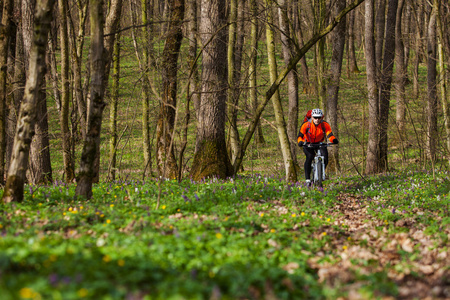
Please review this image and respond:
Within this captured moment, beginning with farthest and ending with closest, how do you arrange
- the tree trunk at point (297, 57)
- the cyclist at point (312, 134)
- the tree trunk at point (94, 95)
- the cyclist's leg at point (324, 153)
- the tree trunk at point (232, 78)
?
the tree trunk at point (232, 78) → the cyclist at point (312, 134) → the cyclist's leg at point (324, 153) → the tree trunk at point (297, 57) → the tree trunk at point (94, 95)

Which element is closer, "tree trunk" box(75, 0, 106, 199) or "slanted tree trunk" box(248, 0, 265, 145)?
"tree trunk" box(75, 0, 106, 199)

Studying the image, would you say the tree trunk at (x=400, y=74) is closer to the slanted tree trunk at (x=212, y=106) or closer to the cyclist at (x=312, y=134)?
the cyclist at (x=312, y=134)

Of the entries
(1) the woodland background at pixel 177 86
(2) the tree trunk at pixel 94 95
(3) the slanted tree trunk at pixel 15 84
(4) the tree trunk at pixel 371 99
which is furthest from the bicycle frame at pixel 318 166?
(3) the slanted tree trunk at pixel 15 84

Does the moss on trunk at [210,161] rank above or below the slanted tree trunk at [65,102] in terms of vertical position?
below

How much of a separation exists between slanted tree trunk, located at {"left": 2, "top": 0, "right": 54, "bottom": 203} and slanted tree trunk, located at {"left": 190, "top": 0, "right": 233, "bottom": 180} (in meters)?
4.86

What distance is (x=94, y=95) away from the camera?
6.97m

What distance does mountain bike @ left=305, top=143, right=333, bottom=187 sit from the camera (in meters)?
10.7

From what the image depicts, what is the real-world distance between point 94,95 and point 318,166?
234 inches

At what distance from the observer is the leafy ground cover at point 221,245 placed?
3477 millimetres

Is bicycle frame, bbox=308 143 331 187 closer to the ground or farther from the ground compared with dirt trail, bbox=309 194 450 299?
farther from the ground

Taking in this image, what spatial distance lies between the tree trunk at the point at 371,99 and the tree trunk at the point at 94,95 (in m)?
10.7

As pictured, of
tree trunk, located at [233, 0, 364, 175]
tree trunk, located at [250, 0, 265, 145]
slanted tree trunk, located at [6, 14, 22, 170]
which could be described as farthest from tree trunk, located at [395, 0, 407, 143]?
slanted tree trunk, located at [6, 14, 22, 170]

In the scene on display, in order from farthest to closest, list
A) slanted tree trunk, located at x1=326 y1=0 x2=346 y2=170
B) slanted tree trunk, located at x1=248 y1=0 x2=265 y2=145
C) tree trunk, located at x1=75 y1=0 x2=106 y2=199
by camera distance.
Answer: slanted tree trunk, located at x1=326 y1=0 x2=346 y2=170, slanted tree trunk, located at x1=248 y1=0 x2=265 y2=145, tree trunk, located at x1=75 y1=0 x2=106 y2=199

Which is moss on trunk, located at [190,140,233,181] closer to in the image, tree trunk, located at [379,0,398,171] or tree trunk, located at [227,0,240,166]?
tree trunk, located at [227,0,240,166]
